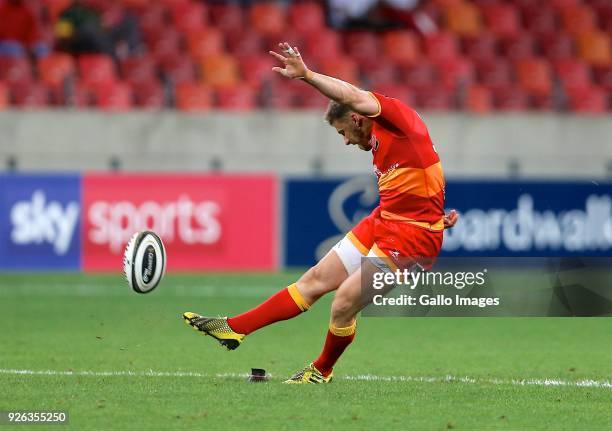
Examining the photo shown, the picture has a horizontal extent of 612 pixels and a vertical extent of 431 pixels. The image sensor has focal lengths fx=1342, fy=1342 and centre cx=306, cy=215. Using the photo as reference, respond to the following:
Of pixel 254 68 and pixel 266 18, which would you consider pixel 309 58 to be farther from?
pixel 266 18

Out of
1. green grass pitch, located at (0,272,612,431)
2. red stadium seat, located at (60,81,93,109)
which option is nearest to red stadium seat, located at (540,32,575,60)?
red stadium seat, located at (60,81,93,109)

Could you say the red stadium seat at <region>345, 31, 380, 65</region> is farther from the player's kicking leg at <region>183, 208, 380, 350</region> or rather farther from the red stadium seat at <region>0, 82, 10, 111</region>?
the player's kicking leg at <region>183, 208, 380, 350</region>

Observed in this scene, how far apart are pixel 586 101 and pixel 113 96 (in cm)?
767

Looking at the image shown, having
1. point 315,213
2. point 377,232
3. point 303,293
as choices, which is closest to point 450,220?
point 377,232

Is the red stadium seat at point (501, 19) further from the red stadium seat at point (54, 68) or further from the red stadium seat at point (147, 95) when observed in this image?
the red stadium seat at point (54, 68)

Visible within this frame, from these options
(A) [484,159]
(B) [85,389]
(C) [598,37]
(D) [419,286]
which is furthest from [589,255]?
(B) [85,389]

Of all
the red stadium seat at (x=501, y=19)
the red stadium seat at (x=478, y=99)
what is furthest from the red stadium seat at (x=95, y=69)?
the red stadium seat at (x=501, y=19)

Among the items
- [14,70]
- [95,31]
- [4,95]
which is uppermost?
[95,31]

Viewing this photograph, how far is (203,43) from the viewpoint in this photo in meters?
21.2

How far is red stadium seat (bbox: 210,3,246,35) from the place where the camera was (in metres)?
21.8

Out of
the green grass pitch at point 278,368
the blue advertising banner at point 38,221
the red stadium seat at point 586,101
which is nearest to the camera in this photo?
the green grass pitch at point 278,368

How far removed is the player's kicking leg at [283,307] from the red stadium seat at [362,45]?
1351cm

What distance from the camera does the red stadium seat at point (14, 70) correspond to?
19.8 metres

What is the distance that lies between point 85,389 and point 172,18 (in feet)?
45.9
